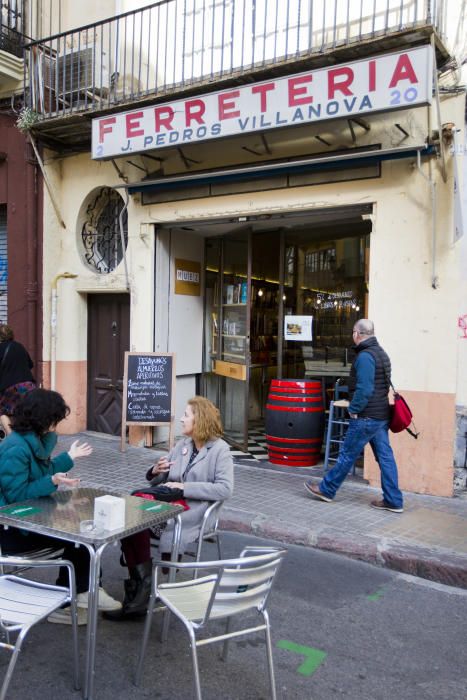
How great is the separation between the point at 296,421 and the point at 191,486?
3.78 meters

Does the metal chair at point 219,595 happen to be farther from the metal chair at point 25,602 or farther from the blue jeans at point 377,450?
the blue jeans at point 377,450

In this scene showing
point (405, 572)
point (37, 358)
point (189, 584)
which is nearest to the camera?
point (189, 584)

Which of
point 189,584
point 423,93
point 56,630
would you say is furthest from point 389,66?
point 56,630

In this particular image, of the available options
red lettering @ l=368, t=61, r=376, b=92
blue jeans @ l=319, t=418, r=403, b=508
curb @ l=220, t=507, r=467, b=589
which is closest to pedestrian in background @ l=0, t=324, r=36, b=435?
curb @ l=220, t=507, r=467, b=589

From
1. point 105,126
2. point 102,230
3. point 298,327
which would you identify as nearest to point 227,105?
point 105,126

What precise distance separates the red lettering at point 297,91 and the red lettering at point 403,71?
2.84ft

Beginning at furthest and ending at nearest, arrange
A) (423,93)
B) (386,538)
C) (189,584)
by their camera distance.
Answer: (423,93) → (386,538) → (189,584)

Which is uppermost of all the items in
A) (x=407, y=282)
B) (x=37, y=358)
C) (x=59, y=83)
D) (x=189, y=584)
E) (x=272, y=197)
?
(x=59, y=83)

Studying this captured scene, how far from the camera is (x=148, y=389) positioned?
26.8 feet

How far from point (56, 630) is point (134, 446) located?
193 inches

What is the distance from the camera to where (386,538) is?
16.5 feet

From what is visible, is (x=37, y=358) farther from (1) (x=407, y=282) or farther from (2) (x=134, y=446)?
(1) (x=407, y=282)

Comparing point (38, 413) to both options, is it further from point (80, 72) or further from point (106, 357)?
point (80, 72)

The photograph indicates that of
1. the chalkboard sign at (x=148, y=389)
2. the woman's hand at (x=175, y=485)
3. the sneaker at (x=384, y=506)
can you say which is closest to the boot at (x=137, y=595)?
the woman's hand at (x=175, y=485)
